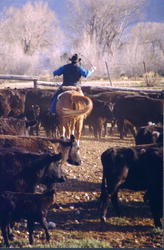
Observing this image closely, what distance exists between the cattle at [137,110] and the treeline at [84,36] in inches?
72.4

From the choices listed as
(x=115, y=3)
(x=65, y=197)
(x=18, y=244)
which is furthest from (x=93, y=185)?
(x=115, y=3)

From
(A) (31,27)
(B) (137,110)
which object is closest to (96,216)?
(B) (137,110)

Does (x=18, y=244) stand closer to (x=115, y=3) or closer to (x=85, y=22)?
(x=115, y=3)

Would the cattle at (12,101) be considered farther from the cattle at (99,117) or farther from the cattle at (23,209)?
the cattle at (23,209)

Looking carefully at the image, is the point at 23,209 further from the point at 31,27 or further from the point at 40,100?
the point at 40,100

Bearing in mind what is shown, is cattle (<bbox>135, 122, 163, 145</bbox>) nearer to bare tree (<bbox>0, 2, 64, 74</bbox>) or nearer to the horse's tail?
the horse's tail

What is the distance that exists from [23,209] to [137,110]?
27.2 feet

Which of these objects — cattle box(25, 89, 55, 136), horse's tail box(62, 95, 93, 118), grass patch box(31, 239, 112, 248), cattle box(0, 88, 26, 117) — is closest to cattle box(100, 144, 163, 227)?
grass patch box(31, 239, 112, 248)

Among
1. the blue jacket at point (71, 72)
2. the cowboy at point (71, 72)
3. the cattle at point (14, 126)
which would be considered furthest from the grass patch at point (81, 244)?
the blue jacket at point (71, 72)

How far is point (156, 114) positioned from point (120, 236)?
750 cm

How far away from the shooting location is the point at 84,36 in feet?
44.8

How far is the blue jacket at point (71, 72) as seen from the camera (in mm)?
10312

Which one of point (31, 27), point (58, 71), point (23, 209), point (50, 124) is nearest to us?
point (23, 209)

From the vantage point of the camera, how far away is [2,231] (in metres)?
5.45
